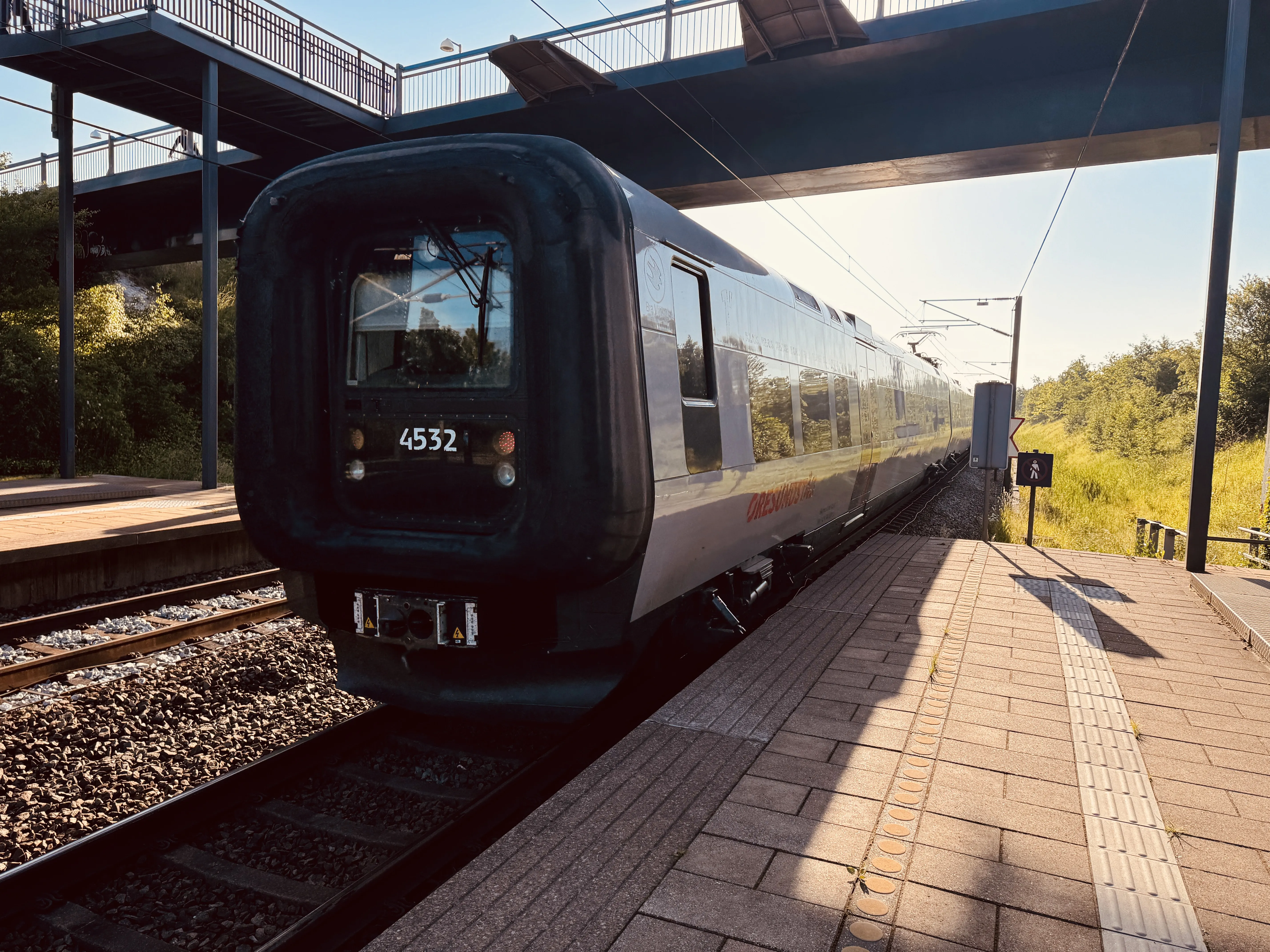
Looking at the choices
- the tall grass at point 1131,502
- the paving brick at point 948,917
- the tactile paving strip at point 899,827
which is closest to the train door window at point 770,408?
the tactile paving strip at point 899,827

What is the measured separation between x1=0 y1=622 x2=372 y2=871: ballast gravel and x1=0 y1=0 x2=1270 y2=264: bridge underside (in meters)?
10.3

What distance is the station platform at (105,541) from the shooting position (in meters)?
7.86

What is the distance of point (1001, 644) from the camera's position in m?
5.90

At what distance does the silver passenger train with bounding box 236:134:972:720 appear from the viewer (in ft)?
12.6

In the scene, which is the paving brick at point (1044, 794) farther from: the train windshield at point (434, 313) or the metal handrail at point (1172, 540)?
the metal handrail at point (1172, 540)

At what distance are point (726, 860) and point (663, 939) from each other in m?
0.50

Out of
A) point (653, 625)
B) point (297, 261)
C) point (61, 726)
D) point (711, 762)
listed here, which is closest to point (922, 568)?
point (653, 625)

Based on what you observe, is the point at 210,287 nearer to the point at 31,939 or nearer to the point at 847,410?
the point at 847,410

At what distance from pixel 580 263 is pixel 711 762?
7.43ft

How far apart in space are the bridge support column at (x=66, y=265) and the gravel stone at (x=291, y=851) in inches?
563

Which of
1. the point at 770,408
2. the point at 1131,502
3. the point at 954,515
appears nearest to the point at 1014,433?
the point at 954,515

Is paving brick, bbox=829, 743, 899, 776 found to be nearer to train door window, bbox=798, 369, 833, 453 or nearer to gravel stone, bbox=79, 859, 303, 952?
gravel stone, bbox=79, 859, 303, 952

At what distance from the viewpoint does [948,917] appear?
102 inches

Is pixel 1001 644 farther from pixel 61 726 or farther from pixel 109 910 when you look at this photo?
pixel 61 726
